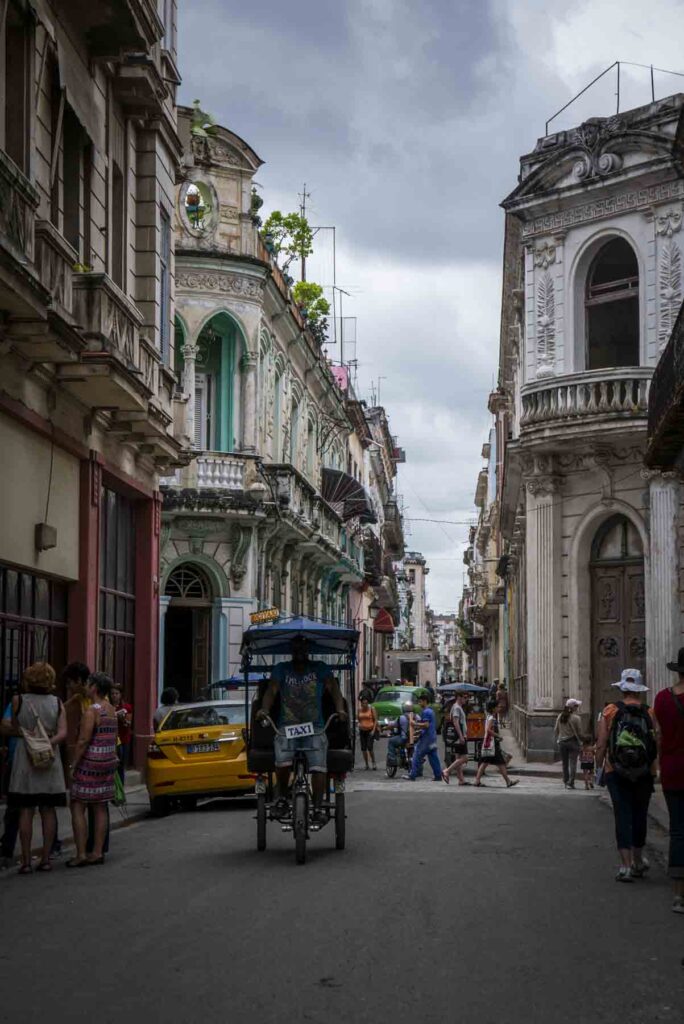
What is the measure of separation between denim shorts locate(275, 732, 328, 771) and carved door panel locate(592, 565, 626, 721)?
15.7 m

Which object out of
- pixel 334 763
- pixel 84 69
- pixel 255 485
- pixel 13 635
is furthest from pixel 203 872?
pixel 255 485

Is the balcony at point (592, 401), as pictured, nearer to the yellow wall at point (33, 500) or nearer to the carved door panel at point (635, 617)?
the carved door panel at point (635, 617)

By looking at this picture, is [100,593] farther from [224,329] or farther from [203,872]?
[224,329]

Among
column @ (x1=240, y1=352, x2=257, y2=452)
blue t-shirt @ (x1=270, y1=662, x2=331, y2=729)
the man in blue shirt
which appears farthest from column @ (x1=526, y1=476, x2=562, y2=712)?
blue t-shirt @ (x1=270, y1=662, x2=331, y2=729)

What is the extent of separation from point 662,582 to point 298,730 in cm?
1370

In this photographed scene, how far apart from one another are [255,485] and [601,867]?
2013cm

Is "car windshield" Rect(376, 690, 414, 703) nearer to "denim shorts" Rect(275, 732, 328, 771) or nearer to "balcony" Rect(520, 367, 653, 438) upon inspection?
"balcony" Rect(520, 367, 653, 438)

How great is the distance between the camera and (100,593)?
20719 mm

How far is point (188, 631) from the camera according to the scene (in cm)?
3275

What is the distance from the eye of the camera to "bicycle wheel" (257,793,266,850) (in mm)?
13617

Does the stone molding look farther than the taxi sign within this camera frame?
No

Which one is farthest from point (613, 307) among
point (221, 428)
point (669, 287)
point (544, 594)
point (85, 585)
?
point (85, 585)

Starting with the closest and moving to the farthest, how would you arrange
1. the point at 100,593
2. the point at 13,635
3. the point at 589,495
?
the point at 13,635
the point at 100,593
the point at 589,495

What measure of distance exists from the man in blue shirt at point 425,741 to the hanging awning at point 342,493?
18103 millimetres
